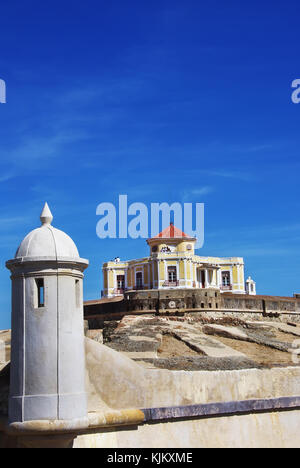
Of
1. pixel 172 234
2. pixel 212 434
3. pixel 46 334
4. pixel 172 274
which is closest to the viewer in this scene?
pixel 46 334

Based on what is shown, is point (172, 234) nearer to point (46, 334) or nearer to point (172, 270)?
point (172, 270)

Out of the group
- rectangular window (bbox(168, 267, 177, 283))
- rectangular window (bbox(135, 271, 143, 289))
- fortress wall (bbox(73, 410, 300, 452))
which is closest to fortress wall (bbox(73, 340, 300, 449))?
fortress wall (bbox(73, 410, 300, 452))

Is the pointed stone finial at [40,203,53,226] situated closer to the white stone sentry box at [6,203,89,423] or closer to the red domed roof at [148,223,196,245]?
the white stone sentry box at [6,203,89,423]

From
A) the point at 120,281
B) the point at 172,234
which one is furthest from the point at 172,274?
the point at 120,281

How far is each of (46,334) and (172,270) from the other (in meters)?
31.8

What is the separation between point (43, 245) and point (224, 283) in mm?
36817

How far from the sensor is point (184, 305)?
34.2 m

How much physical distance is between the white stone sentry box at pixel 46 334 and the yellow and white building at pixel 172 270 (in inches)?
1224

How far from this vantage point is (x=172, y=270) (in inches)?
1543

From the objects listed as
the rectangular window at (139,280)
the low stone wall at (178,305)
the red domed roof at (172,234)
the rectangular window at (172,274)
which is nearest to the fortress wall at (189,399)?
the low stone wall at (178,305)

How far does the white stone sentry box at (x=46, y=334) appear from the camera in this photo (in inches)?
293

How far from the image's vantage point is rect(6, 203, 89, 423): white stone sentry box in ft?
24.4

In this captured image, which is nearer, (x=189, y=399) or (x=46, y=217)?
(x=46, y=217)
